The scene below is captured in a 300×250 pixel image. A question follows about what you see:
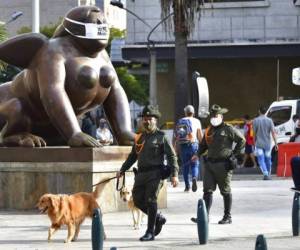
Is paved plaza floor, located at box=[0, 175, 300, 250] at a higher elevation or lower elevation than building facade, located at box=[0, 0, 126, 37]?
lower

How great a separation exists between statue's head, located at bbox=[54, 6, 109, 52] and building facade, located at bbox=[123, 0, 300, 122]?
2129cm

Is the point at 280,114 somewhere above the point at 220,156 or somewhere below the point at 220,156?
below

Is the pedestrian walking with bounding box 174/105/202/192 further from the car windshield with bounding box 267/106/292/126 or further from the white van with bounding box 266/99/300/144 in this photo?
the car windshield with bounding box 267/106/292/126

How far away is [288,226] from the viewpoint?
44.9ft

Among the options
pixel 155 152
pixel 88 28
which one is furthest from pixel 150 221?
pixel 88 28

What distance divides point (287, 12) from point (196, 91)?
15.1 meters

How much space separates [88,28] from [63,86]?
1.10 m

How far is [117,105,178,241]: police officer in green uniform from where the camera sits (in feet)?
39.9

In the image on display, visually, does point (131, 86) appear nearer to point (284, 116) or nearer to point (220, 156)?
point (284, 116)

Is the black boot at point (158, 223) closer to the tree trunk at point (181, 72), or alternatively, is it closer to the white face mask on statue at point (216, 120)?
the white face mask on statue at point (216, 120)

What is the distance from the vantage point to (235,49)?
3788 cm

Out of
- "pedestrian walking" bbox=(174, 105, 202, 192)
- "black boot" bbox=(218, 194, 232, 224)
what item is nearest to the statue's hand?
"black boot" bbox=(218, 194, 232, 224)

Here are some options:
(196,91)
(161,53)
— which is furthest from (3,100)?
(161,53)

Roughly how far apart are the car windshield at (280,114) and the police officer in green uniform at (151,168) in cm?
1709
